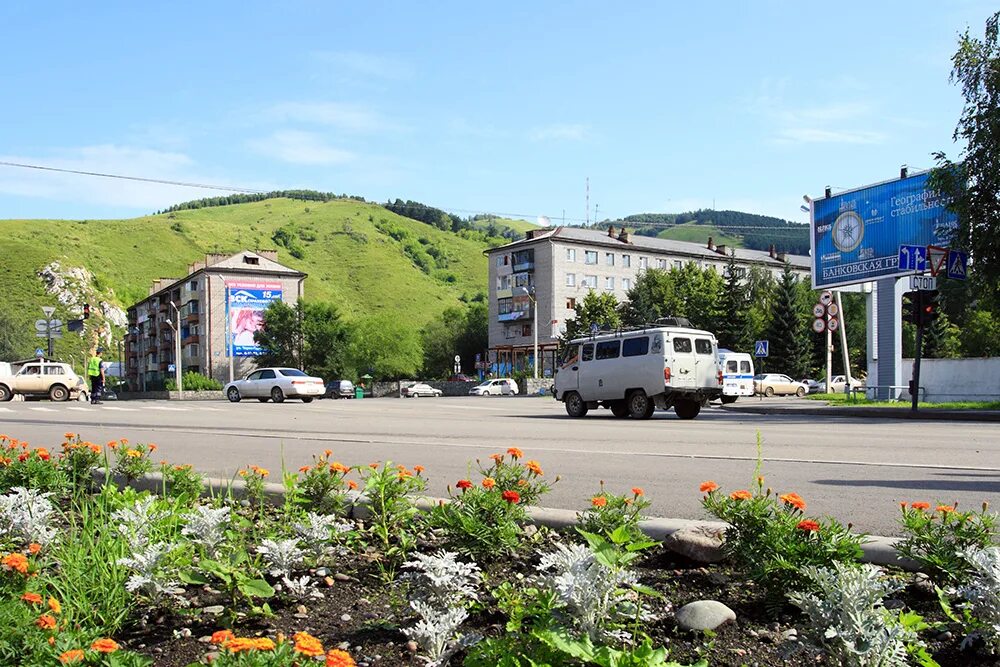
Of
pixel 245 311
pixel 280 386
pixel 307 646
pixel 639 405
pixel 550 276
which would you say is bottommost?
pixel 639 405

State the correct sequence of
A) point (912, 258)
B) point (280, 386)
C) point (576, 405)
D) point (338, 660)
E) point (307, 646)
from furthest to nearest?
point (280, 386) → point (912, 258) → point (576, 405) → point (307, 646) → point (338, 660)

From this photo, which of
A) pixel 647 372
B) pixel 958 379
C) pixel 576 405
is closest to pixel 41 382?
pixel 576 405

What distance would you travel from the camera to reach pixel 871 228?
33.3 m

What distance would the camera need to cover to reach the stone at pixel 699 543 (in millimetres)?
4012

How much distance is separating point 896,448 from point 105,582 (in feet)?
37.5

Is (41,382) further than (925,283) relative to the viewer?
Yes

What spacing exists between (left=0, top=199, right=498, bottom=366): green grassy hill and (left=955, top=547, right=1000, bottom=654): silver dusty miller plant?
395ft

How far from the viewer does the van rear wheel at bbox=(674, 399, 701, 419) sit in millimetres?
22188

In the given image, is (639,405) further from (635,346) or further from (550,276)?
(550,276)

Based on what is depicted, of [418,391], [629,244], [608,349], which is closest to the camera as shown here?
[608,349]

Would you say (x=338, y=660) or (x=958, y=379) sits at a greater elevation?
(x=338, y=660)

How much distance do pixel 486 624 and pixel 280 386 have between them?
115 ft

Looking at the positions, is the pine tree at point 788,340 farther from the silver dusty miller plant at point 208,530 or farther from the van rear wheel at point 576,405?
the silver dusty miller plant at point 208,530

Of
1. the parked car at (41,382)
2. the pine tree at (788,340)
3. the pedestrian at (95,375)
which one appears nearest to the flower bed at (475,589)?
the pedestrian at (95,375)
